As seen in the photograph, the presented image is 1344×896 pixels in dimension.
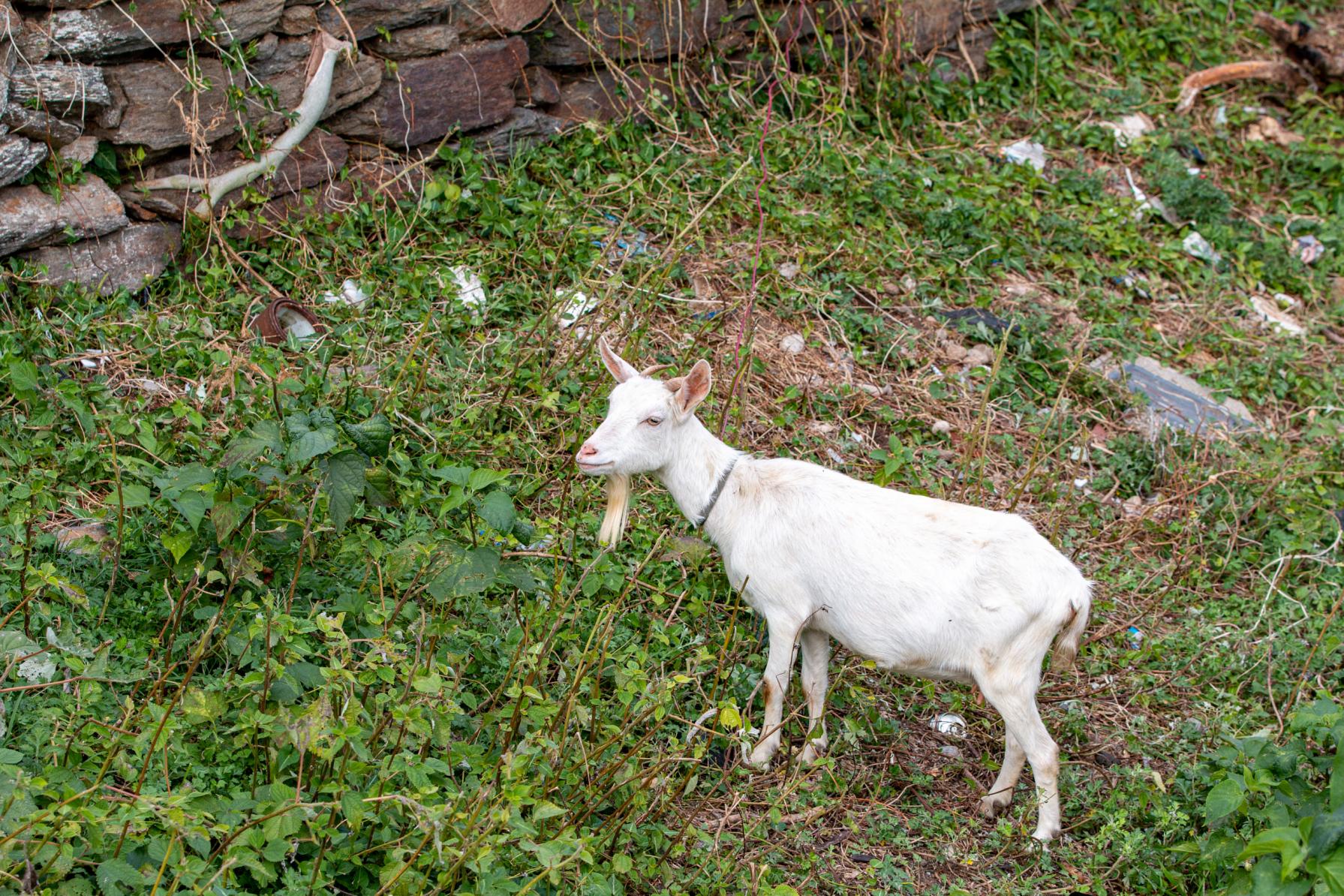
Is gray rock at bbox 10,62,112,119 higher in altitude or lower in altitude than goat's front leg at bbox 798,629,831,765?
higher

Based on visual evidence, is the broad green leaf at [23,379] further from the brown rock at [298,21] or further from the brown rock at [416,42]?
the brown rock at [416,42]

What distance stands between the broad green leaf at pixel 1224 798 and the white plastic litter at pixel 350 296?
401 centimetres

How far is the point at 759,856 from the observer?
3.69m

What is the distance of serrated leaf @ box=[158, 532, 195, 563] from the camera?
3.77 meters

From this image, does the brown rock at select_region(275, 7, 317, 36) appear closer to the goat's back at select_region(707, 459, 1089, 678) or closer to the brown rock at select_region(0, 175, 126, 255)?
the brown rock at select_region(0, 175, 126, 255)

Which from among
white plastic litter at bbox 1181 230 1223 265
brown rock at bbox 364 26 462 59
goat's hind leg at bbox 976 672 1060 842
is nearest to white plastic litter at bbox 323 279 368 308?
brown rock at bbox 364 26 462 59

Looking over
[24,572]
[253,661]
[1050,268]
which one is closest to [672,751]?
[253,661]

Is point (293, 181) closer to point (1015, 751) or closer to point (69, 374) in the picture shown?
point (69, 374)

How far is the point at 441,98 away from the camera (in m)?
6.22

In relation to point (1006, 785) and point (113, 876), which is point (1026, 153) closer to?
point (1006, 785)

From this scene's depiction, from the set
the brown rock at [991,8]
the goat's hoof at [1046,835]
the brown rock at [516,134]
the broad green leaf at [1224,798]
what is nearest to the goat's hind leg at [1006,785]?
the goat's hoof at [1046,835]

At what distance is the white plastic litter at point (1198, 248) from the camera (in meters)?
7.45

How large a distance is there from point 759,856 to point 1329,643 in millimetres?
2740

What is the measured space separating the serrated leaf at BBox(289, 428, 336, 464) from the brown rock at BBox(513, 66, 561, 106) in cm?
331
